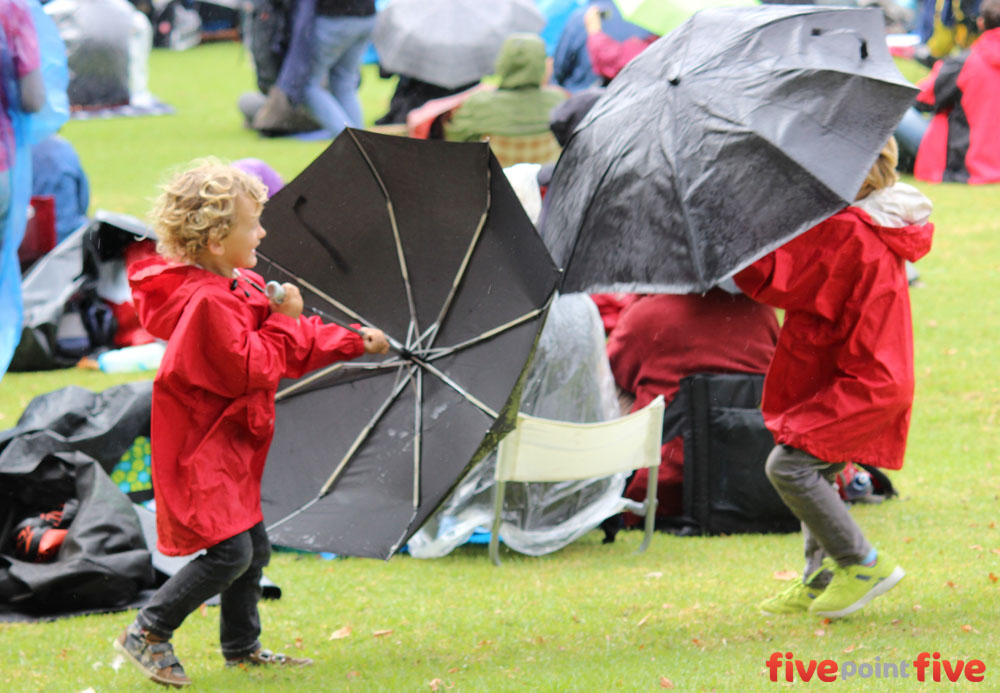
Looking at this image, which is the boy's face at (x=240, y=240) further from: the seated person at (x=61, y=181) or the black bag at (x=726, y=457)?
the seated person at (x=61, y=181)

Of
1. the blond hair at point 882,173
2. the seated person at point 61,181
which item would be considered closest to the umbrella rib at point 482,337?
the blond hair at point 882,173

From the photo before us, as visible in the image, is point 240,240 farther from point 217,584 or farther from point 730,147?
point 730,147

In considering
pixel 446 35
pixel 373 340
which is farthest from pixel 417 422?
pixel 446 35

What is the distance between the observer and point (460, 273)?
415cm

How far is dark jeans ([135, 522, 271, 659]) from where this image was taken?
3.83 meters

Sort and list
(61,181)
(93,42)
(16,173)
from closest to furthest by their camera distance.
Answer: (16,173)
(61,181)
(93,42)

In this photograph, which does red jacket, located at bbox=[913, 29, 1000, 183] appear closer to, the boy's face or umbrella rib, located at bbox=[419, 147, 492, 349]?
umbrella rib, located at bbox=[419, 147, 492, 349]

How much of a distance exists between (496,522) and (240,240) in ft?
6.79

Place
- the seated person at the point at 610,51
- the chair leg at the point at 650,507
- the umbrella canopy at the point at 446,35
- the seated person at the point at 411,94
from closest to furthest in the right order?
the chair leg at the point at 650,507 → the seated person at the point at 610,51 → the umbrella canopy at the point at 446,35 → the seated person at the point at 411,94

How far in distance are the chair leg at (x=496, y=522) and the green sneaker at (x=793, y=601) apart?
4.03ft

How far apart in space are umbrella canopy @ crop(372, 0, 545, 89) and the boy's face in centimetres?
995

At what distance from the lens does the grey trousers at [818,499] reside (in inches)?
169

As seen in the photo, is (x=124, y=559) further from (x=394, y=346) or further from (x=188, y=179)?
(x=188, y=179)

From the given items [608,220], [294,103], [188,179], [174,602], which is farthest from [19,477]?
[294,103]
